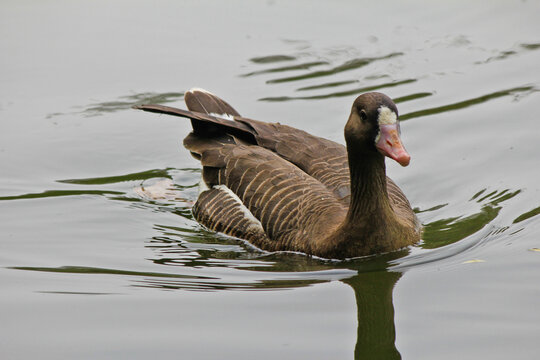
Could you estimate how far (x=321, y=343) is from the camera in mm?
6988

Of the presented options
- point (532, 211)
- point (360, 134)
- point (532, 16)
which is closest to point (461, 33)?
point (532, 16)

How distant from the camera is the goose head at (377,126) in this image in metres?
8.15

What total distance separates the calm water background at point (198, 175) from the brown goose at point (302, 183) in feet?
0.74

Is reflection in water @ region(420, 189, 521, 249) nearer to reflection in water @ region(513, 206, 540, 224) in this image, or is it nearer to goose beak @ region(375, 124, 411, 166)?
reflection in water @ region(513, 206, 540, 224)

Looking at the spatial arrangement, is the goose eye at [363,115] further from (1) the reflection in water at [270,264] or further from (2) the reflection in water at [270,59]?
(2) the reflection in water at [270,59]

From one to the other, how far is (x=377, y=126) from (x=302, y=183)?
1.55 metres

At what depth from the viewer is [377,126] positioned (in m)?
8.27

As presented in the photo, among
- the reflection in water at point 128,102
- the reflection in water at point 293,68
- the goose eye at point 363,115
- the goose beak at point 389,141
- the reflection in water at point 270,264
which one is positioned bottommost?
the reflection in water at point 270,264

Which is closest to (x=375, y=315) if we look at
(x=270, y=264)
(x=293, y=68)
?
(x=270, y=264)

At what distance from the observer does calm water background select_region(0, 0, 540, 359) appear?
23.9 feet

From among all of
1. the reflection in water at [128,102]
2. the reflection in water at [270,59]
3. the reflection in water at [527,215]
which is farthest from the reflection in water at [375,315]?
the reflection in water at [270,59]

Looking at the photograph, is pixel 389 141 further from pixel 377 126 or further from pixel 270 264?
pixel 270 264

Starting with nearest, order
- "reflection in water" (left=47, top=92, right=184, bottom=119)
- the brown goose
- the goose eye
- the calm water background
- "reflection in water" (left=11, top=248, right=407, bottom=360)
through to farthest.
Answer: the calm water background, "reflection in water" (left=11, top=248, right=407, bottom=360), the goose eye, the brown goose, "reflection in water" (left=47, top=92, right=184, bottom=119)

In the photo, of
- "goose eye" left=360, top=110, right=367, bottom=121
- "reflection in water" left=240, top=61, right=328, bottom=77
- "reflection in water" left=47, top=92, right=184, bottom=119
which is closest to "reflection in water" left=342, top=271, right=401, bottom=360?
"goose eye" left=360, top=110, right=367, bottom=121
